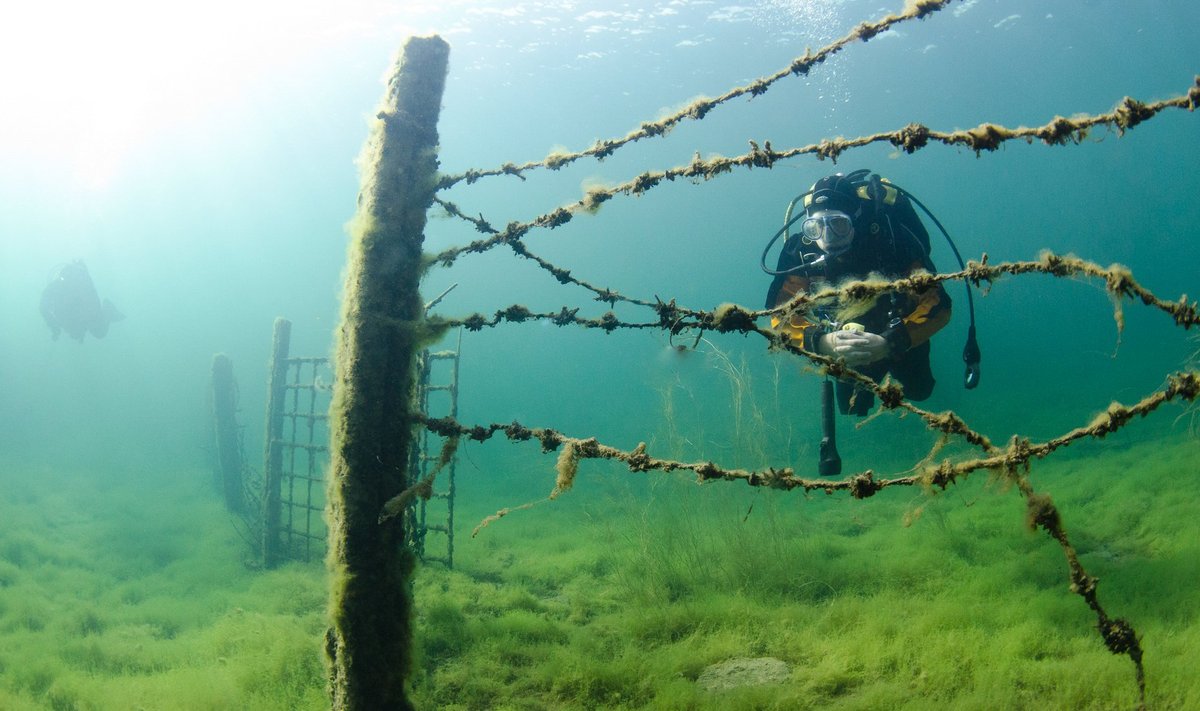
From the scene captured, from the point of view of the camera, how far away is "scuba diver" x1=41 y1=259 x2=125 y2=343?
20016 mm

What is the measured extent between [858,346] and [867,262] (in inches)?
51.0

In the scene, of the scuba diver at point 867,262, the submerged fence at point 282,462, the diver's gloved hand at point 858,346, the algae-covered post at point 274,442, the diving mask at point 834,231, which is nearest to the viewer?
the diver's gloved hand at point 858,346

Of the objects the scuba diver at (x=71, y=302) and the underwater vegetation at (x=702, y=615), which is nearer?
the underwater vegetation at (x=702, y=615)

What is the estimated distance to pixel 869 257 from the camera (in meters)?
4.71

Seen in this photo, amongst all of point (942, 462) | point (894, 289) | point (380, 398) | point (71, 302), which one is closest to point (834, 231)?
point (894, 289)

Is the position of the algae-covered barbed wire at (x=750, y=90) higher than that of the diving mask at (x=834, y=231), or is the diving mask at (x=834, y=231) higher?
the diving mask at (x=834, y=231)

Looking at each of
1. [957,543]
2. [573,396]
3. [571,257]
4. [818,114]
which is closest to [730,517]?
[957,543]

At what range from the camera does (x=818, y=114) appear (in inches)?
1905

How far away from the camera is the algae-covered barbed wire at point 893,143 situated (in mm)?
1441

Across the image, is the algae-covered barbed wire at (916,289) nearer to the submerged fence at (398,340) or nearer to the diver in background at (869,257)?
the submerged fence at (398,340)

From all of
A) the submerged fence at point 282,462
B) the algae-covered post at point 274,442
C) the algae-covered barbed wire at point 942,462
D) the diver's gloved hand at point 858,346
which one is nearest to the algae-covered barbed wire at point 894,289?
the algae-covered barbed wire at point 942,462

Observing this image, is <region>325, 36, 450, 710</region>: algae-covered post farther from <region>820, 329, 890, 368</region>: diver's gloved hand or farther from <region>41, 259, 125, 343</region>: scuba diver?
<region>41, 259, 125, 343</region>: scuba diver

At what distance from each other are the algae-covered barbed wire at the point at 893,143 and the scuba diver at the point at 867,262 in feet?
6.90

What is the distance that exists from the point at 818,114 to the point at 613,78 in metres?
22.1
